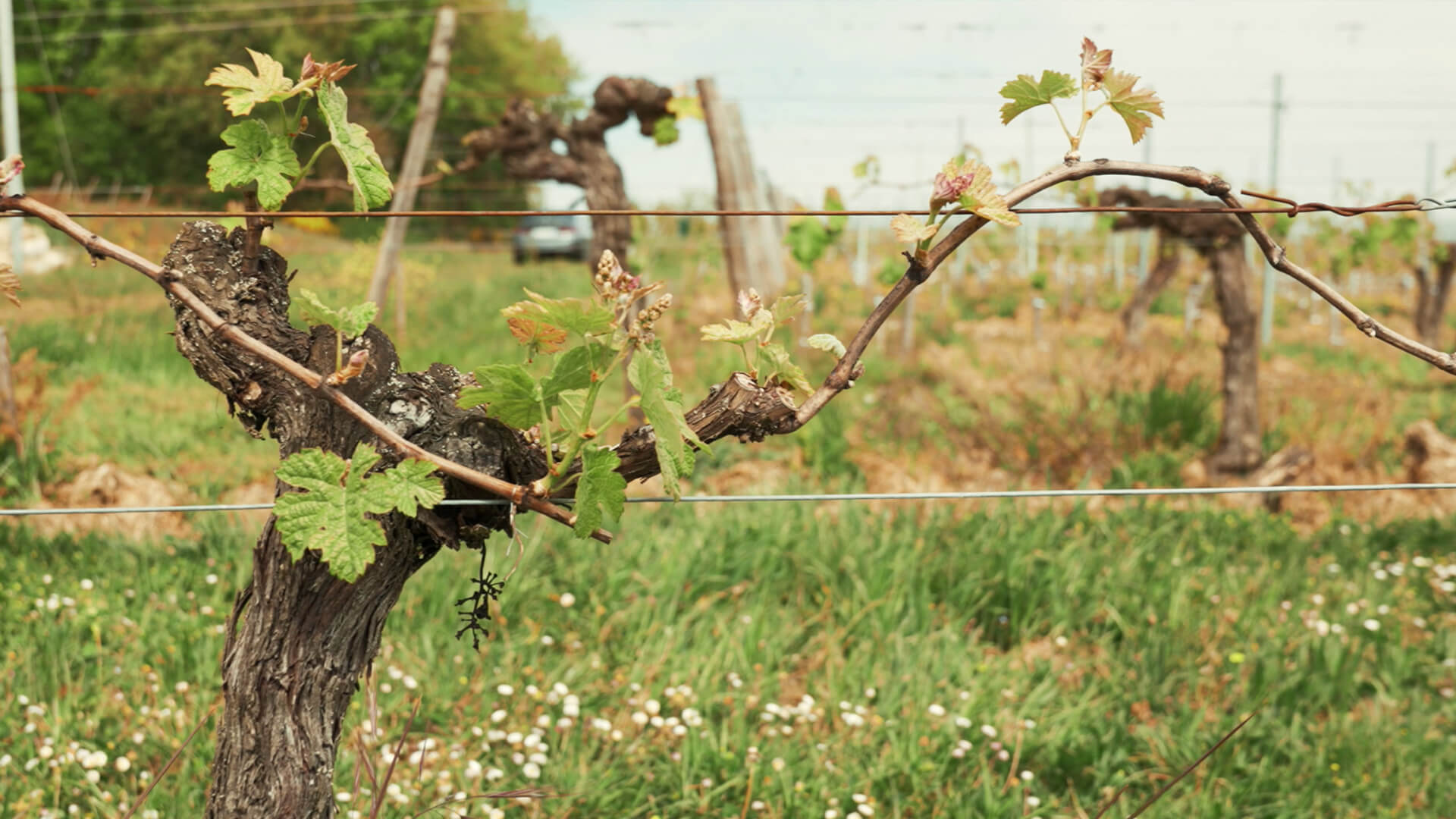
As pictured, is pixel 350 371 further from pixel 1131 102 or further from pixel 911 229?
pixel 1131 102

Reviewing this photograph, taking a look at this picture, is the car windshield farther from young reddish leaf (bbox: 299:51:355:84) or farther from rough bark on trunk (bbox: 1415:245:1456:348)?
young reddish leaf (bbox: 299:51:355:84)

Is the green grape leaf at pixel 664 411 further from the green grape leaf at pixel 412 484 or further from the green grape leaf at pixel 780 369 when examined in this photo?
the green grape leaf at pixel 412 484

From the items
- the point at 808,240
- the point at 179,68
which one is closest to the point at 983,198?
the point at 808,240

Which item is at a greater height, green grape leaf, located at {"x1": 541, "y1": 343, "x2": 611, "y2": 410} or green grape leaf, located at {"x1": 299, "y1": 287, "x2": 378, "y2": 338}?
green grape leaf, located at {"x1": 299, "y1": 287, "x2": 378, "y2": 338}

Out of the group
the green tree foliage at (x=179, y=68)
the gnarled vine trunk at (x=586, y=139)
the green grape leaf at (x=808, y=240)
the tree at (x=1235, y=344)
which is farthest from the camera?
the green tree foliage at (x=179, y=68)

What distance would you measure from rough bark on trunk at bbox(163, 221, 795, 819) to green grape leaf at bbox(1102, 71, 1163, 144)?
1.88 ft

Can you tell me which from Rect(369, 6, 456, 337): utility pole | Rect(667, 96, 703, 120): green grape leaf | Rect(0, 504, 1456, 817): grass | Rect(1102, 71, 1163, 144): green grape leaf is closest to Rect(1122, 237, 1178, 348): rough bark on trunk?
Rect(667, 96, 703, 120): green grape leaf

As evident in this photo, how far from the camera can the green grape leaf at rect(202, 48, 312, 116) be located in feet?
4.08

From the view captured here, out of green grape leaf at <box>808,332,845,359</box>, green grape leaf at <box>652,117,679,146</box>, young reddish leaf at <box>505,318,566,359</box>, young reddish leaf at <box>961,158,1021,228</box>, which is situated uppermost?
green grape leaf at <box>652,117,679,146</box>

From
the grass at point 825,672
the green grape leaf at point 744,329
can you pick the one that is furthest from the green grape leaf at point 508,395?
the grass at point 825,672

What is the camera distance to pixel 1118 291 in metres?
17.3

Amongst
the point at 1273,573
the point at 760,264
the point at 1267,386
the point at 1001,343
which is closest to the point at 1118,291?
the point at 1001,343

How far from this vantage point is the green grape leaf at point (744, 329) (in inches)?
55.2

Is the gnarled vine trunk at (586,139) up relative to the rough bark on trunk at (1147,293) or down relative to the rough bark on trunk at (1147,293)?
up
